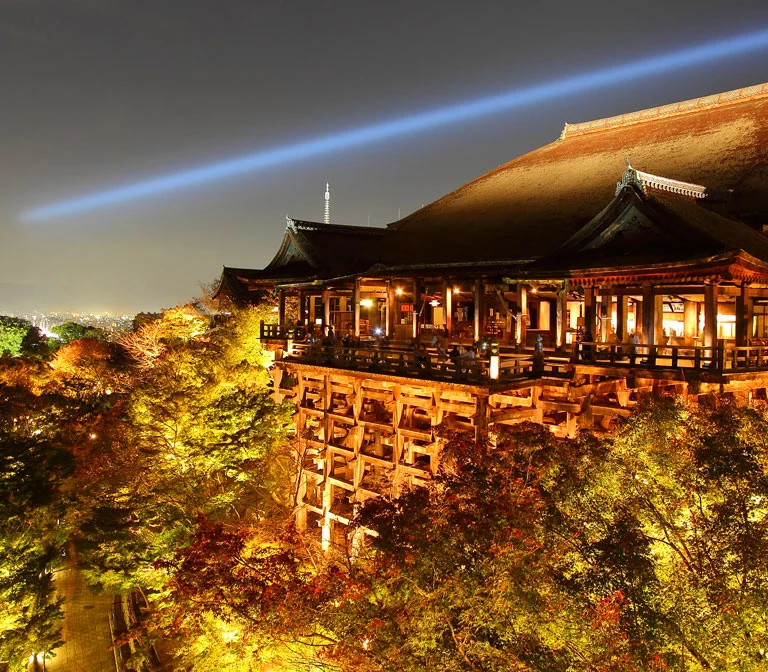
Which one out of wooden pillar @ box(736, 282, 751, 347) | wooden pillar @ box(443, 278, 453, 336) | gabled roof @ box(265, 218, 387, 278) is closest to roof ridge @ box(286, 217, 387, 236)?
gabled roof @ box(265, 218, 387, 278)

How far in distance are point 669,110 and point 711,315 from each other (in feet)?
67.5

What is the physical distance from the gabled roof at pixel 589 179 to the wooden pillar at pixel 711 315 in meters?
7.07

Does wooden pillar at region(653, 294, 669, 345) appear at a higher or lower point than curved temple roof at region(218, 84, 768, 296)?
lower

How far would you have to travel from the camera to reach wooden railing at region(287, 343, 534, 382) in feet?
54.5

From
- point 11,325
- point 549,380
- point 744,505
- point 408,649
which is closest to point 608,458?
point 744,505

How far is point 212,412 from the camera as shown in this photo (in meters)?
20.2

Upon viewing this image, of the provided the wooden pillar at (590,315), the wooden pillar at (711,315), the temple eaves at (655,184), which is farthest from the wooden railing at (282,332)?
the wooden pillar at (711,315)

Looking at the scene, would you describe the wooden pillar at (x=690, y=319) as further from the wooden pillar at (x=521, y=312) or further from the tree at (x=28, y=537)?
the tree at (x=28, y=537)

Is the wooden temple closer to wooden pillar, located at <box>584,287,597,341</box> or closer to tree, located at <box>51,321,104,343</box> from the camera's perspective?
wooden pillar, located at <box>584,287,597,341</box>

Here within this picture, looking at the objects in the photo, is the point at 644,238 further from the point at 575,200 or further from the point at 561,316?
the point at 575,200

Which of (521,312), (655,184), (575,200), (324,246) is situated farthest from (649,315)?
(324,246)

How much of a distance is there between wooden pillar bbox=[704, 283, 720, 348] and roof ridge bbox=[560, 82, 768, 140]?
62.0ft

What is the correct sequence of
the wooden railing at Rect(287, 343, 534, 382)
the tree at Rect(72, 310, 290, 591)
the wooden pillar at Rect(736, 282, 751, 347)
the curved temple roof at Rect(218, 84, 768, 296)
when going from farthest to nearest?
the curved temple roof at Rect(218, 84, 768, 296) → the tree at Rect(72, 310, 290, 591) → the wooden railing at Rect(287, 343, 534, 382) → the wooden pillar at Rect(736, 282, 751, 347)

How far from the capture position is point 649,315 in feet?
54.1
